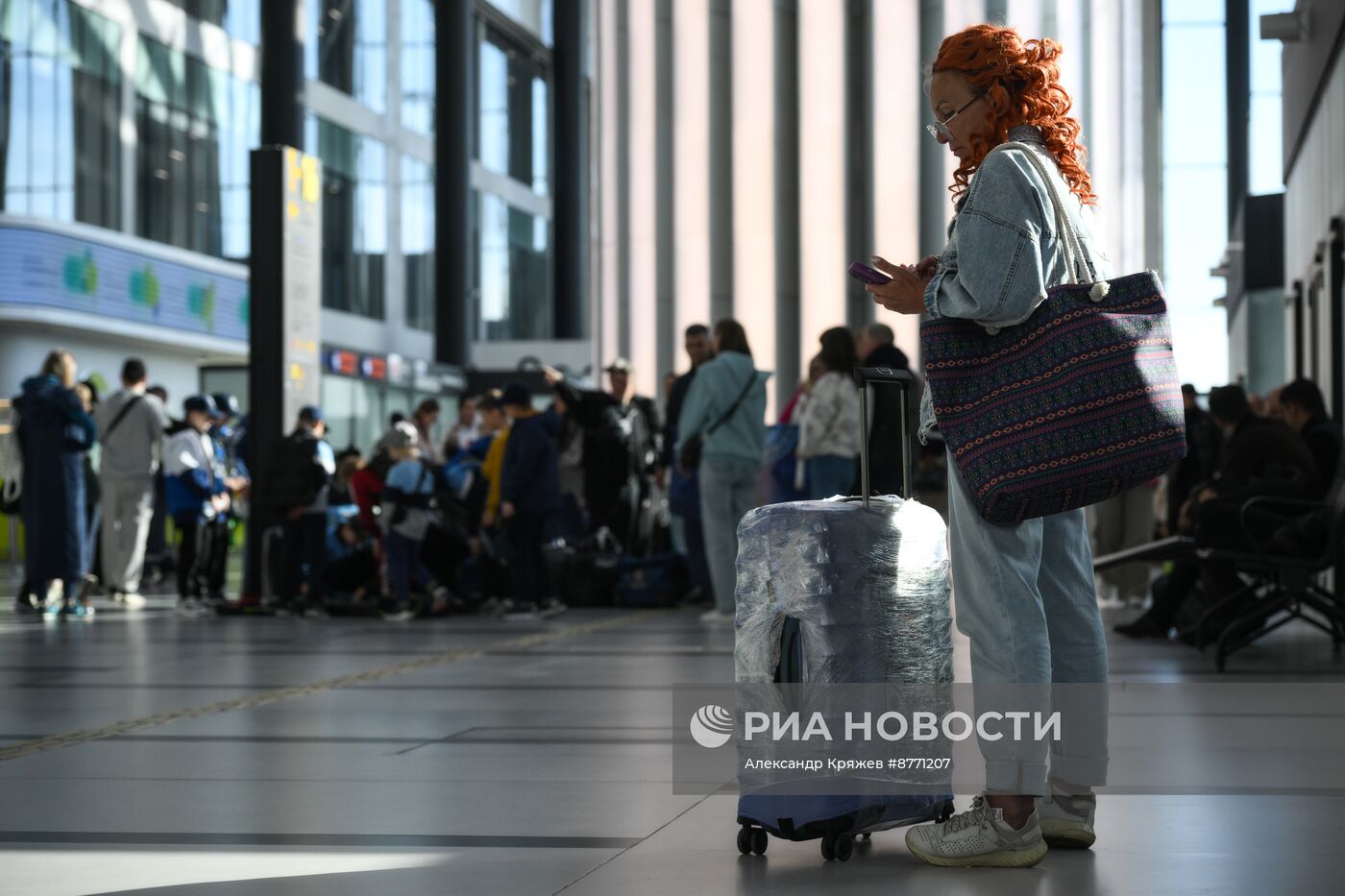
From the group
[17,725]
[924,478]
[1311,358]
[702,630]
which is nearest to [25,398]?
[702,630]

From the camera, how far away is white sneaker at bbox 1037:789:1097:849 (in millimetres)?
3949

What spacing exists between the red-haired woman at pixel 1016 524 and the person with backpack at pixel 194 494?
37.0 feet

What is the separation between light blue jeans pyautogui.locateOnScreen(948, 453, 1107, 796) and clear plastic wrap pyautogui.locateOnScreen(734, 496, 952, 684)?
0.11 metres

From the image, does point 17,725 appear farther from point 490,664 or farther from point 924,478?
point 924,478

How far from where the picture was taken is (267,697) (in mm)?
7641

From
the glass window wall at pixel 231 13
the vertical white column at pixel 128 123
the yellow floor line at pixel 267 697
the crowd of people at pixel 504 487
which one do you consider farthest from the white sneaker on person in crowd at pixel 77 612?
the glass window wall at pixel 231 13

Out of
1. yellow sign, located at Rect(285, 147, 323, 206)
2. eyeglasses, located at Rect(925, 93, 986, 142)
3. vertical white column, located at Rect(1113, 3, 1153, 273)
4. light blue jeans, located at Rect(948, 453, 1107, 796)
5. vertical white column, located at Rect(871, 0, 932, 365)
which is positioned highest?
vertical white column, located at Rect(1113, 3, 1153, 273)

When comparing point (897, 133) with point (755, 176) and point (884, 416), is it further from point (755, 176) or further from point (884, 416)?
point (884, 416)

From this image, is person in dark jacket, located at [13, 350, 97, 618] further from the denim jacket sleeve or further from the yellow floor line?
the denim jacket sleeve

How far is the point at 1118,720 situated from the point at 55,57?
25932mm

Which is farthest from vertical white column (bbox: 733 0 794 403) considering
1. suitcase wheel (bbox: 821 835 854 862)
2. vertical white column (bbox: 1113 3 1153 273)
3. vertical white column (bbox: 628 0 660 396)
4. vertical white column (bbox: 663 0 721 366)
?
suitcase wheel (bbox: 821 835 854 862)

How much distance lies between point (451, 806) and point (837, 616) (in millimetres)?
1273

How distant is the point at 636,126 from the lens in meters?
21.3

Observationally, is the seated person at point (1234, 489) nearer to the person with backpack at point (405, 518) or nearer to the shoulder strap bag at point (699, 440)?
the shoulder strap bag at point (699, 440)
